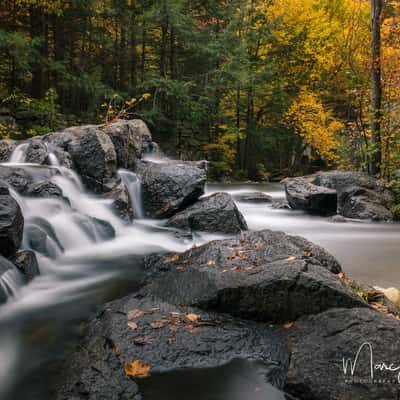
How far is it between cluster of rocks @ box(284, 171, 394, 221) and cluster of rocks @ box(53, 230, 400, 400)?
253 inches

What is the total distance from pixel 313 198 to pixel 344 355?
776 centimetres

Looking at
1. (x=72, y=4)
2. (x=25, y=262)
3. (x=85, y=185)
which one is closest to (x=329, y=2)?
(x=72, y=4)

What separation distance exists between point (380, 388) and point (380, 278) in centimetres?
318

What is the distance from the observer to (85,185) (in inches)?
327

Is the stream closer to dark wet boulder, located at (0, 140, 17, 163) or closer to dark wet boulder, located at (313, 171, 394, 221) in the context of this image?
dark wet boulder, located at (0, 140, 17, 163)

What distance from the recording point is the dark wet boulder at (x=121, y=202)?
25.2ft

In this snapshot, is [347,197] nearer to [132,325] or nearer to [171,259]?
[171,259]

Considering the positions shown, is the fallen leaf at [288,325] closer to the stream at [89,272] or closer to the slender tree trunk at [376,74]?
the stream at [89,272]

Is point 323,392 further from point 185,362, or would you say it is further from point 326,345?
point 185,362

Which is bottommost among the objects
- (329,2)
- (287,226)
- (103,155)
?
(287,226)

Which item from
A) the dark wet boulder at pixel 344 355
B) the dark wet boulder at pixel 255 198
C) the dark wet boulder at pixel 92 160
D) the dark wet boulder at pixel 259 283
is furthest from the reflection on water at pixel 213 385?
the dark wet boulder at pixel 255 198

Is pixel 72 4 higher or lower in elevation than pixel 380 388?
higher

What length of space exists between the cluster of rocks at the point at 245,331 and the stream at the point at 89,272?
185mm

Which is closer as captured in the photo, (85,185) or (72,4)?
(85,185)
